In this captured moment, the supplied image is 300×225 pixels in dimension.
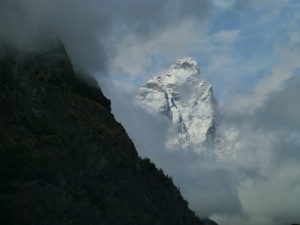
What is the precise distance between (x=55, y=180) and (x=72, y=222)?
13.2 meters

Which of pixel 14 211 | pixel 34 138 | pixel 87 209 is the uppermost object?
pixel 34 138

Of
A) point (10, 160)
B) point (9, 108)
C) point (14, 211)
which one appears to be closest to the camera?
point (14, 211)

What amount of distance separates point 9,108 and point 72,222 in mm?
39392

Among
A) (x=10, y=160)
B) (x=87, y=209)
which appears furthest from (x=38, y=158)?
(x=87, y=209)

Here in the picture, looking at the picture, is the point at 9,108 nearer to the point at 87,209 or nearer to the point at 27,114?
the point at 27,114

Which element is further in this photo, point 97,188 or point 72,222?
point 97,188

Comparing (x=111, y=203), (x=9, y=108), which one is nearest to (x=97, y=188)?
(x=111, y=203)

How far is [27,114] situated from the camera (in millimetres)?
199625

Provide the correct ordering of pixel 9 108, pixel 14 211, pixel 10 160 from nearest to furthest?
pixel 14 211 < pixel 10 160 < pixel 9 108

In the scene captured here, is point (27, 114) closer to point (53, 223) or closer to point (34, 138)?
point (34, 138)

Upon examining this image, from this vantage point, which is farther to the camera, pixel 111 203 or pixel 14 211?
pixel 111 203

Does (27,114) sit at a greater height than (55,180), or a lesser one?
greater

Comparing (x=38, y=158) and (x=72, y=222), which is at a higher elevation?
(x=38, y=158)

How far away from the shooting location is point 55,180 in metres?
185
